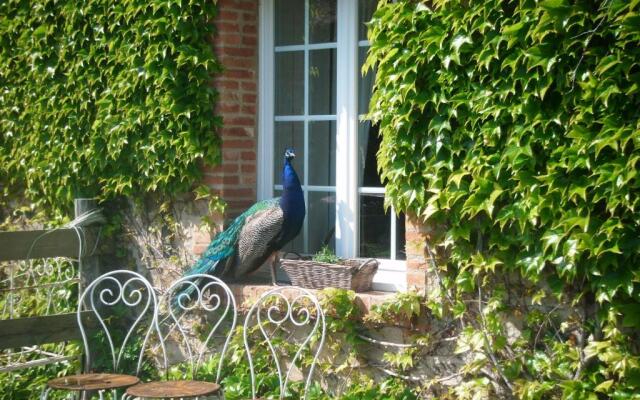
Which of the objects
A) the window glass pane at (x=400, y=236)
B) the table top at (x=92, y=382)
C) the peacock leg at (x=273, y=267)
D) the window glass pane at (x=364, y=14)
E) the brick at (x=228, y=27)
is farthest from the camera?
the brick at (x=228, y=27)

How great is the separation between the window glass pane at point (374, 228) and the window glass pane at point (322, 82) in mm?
598

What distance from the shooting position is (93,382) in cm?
Answer: 448

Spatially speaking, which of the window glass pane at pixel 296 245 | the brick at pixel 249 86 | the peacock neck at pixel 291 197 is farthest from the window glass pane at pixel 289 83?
the window glass pane at pixel 296 245

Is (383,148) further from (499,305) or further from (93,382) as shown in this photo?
(93,382)

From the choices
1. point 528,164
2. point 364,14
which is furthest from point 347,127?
point 528,164

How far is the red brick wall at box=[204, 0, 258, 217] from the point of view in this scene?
550 cm

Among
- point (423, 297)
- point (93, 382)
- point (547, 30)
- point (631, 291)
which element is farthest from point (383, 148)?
point (93, 382)

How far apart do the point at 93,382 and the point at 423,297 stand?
1673 millimetres

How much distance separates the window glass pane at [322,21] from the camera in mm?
5332

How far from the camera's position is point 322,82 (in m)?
5.40

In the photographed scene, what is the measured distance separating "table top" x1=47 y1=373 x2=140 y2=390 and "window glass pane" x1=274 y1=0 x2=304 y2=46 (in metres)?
2.24

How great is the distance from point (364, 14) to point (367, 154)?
0.79 meters

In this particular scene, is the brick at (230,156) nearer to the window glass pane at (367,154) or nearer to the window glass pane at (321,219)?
the window glass pane at (321,219)

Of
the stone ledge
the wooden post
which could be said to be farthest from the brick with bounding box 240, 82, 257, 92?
the wooden post
